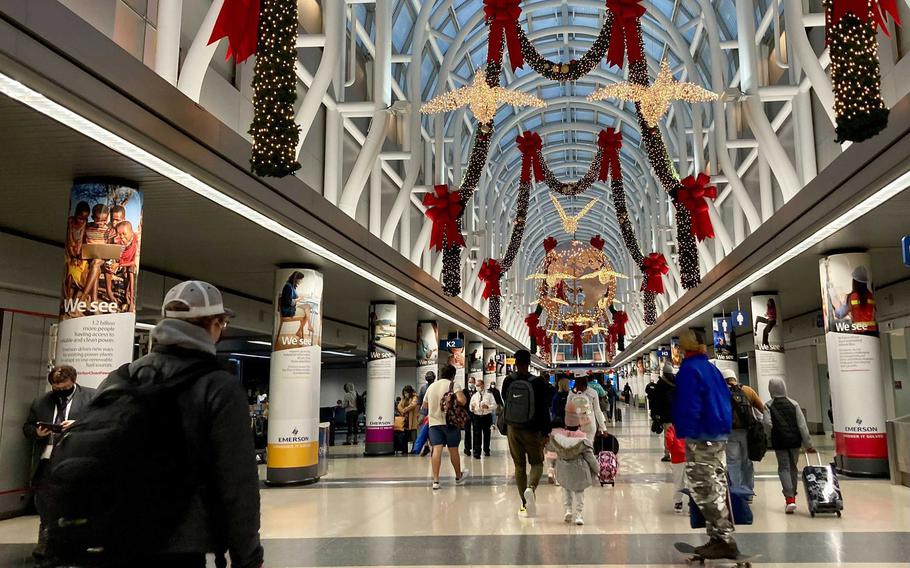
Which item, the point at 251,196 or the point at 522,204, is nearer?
the point at 251,196

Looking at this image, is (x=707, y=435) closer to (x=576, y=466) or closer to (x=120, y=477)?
(x=576, y=466)

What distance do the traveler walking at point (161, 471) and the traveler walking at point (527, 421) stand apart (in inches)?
243

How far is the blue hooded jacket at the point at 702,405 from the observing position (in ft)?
18.3

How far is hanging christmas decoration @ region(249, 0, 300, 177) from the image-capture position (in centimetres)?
622

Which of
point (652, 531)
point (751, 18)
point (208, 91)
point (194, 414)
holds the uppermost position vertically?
point (751, 18)

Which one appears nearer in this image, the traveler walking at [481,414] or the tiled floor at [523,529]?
the tiled floor at [523,529]

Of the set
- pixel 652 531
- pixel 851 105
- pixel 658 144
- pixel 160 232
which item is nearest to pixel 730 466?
pixel 652 531

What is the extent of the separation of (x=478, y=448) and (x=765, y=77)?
11320mm

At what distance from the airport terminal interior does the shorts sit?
4 cm

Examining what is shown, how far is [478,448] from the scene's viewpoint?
15.6m

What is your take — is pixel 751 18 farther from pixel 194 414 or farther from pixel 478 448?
pixel 194 414

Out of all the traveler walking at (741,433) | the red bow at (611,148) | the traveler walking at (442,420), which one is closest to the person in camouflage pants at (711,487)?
the traveler walking at (741,433)

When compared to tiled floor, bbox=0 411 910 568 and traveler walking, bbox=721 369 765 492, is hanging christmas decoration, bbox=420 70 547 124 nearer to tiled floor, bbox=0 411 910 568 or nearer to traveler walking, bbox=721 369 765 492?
traveler walking, bbox=721 369 765 492

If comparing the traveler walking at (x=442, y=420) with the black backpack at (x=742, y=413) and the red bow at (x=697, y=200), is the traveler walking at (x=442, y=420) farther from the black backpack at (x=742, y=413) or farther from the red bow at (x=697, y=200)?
the red bow at (x=697, y=200)
